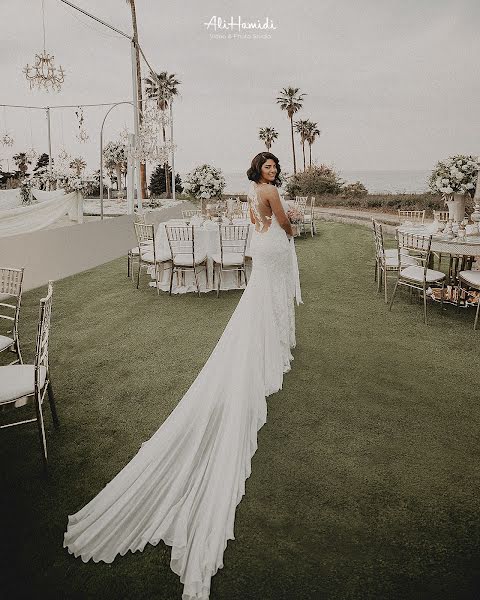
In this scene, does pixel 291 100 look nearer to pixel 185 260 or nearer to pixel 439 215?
pixel 439 215

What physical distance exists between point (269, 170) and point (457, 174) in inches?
136

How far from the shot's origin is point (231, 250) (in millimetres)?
6848

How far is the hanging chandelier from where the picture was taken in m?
6.89

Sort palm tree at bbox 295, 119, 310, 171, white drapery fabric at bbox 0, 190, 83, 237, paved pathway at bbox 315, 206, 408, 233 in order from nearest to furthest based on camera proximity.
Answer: white drapery fabric at bbox 0, 190, 83, 237, paved pathway at bbox 315, 206, 408, 233, palm tree at bbox 295, 119, 310, 171

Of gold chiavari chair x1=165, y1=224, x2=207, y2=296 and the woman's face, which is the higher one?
the woman's face

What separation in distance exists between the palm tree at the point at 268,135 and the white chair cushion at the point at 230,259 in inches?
1204

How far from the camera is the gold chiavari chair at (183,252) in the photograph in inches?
257

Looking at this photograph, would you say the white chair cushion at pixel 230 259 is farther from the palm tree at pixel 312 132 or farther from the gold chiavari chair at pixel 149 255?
the palm tree at pixel 312 132

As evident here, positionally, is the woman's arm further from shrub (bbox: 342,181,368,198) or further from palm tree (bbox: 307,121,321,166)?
palm tree (bbox: 307,121,321,166)

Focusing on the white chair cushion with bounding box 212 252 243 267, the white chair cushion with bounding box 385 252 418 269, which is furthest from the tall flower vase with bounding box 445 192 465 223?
the white chair cushion with bounding box 212 252 243 267

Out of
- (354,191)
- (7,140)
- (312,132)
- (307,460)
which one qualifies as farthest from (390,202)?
(312,132)

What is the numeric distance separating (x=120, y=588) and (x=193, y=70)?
1536 cm

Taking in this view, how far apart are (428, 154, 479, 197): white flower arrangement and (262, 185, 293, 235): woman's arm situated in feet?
10.9

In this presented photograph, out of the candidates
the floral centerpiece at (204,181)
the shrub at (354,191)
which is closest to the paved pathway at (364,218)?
the floral centerpiece at (204,181)
